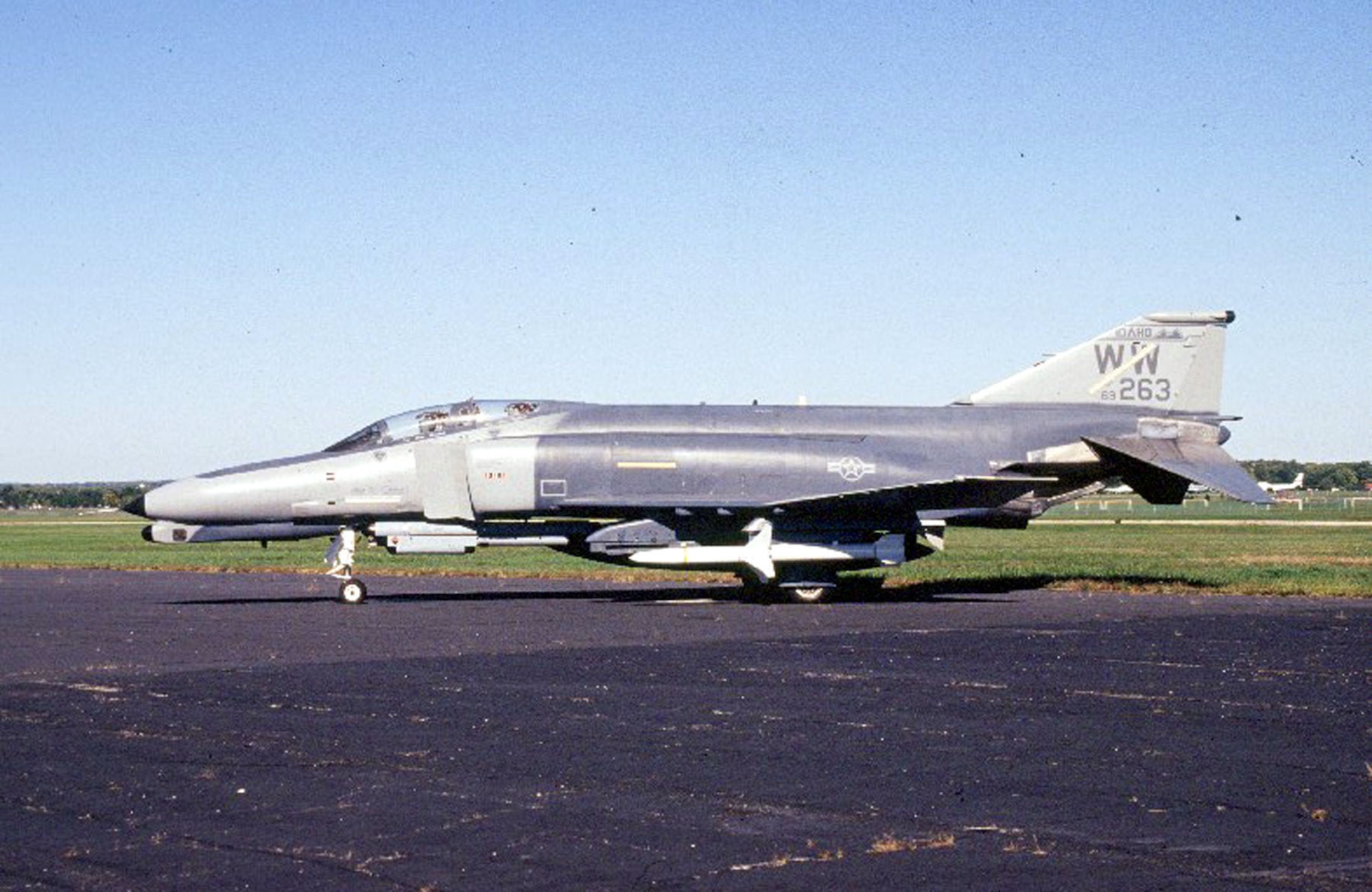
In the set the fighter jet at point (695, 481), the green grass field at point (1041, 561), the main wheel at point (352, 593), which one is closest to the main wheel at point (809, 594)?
the fighter jet at point (695, 481)

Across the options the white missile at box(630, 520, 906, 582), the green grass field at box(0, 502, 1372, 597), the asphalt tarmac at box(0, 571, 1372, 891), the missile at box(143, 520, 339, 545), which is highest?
the missile at box(143, 520, 339, 545)

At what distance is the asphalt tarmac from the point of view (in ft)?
22.2

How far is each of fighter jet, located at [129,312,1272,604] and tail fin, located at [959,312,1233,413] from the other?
2.24 ft

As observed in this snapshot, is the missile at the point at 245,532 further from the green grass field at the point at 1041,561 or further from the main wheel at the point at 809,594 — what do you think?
Answer: the main wheel at the point at 809,594

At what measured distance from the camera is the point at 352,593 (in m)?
25.0

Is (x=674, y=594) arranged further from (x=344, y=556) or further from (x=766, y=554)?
(x=344, y=556)

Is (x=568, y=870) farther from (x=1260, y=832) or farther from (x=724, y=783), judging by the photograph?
(x=1260, y=832)

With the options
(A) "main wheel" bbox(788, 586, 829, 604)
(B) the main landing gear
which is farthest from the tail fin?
(B) the main landing gear

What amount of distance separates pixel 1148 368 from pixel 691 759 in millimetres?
20283

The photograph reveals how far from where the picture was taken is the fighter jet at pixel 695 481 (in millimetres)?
25125

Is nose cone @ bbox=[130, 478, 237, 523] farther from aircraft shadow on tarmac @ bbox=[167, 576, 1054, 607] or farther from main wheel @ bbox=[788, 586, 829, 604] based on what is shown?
main wheel @ bbox=[788, 586, 829, 604]

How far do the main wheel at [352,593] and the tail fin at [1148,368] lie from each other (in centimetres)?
1222

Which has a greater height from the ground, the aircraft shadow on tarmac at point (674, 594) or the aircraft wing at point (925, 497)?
the aircraft wing at point (925, 497)

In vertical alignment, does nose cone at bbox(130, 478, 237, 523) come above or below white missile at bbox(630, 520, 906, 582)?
above
